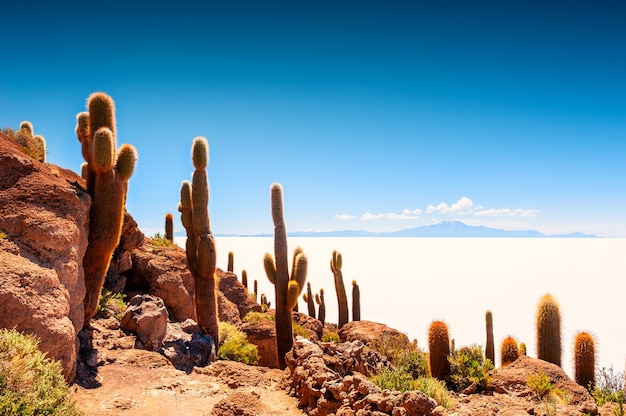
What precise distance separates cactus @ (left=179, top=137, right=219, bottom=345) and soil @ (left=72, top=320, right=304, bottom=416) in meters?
2.46

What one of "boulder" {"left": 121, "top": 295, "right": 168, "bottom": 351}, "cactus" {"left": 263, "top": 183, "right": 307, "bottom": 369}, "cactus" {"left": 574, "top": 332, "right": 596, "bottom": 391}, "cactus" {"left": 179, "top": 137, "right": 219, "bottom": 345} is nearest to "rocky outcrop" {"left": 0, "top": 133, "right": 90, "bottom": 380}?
"boulder" {"left": 121, "top": 295, "right": 168, "bottom": 351}

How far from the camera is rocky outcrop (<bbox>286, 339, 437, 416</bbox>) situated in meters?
5.63

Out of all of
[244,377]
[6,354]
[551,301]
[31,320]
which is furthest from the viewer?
[551,301]

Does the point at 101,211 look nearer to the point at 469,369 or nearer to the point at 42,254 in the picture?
the point at 42,254

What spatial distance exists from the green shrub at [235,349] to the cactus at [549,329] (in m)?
8.53

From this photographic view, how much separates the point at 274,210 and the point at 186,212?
4123mm

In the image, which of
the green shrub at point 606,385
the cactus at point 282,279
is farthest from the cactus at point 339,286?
the green shrub at point 606,385

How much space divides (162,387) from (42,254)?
10.9 ft

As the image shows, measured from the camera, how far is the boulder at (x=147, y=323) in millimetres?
10812

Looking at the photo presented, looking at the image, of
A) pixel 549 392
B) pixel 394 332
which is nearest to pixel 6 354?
pixel 549 392

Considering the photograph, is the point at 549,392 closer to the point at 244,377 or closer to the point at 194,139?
the point at 244,377

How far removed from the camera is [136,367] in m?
9.25

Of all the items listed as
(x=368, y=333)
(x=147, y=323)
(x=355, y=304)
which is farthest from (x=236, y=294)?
(x=147, y=323)

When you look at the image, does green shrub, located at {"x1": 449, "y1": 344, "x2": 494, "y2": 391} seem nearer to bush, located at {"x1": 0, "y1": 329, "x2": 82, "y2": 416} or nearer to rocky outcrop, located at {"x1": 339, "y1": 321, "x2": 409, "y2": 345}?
bush, located at {"x1": 0, "y1": 329, "x2": 82, "y2": 416}
